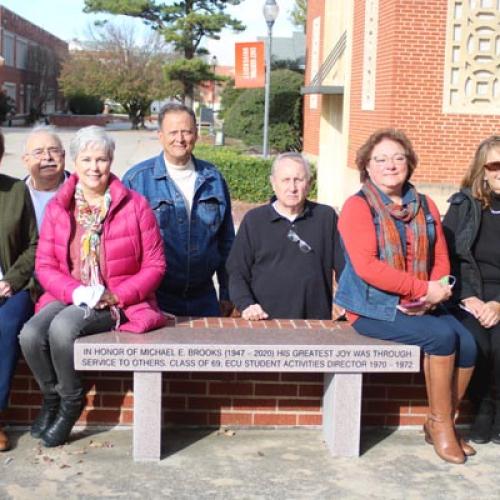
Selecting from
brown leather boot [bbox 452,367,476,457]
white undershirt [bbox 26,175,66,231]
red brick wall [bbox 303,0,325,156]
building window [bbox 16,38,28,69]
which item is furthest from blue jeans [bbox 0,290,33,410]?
building window [bbox 16,38,28,69]

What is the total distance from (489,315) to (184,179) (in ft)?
6.22

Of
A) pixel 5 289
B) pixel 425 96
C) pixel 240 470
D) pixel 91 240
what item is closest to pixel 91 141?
pixel 91 240

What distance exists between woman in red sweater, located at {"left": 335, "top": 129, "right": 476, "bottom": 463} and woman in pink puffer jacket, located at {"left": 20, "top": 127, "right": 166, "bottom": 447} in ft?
3.42

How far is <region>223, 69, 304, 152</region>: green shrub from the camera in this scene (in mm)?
27062

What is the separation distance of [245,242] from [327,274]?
0.50m

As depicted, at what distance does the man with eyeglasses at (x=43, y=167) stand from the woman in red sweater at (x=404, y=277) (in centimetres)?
172

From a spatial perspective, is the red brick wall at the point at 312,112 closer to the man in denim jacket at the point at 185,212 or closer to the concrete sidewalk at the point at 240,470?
the man in denim jacket at the point at 185,212

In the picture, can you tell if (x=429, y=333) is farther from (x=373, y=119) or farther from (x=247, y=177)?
(x=247, y=177)

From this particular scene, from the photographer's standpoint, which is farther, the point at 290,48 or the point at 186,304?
the point at 290,48

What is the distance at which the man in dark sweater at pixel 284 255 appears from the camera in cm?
456

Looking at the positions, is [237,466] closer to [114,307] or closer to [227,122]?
[114,307]

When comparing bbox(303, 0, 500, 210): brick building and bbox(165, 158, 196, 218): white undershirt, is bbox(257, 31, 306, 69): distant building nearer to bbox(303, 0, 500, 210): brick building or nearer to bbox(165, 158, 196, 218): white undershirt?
bbox(303, 0, 500, 210): brick building

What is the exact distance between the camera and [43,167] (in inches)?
188

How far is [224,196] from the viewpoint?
4.92 metres
